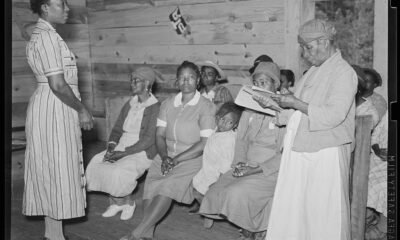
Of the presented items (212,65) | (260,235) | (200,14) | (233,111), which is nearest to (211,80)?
(212,65)

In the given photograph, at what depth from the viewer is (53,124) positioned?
387 cm

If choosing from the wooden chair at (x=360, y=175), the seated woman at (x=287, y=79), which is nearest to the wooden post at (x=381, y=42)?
the seated woman at (x=287, y=79)

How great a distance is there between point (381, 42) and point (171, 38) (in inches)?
109

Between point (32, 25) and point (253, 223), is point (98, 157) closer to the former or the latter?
point (253, 223)

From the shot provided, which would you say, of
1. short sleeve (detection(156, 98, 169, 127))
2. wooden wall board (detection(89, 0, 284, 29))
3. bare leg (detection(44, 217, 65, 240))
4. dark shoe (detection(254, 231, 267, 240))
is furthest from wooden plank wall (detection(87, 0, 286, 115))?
bare leg (detection(44, 217, 65, 240))

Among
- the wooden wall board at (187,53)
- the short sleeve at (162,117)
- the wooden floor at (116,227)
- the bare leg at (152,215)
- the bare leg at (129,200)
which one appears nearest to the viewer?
the bare leg at (152,215)

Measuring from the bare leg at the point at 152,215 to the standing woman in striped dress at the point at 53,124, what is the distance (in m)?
0.52

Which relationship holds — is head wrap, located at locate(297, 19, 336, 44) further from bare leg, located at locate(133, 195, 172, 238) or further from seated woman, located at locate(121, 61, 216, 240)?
bare leg, located at locate(133, 195, 172, 238)

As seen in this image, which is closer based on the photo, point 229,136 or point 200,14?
point 229,136

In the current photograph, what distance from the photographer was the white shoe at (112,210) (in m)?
4.89

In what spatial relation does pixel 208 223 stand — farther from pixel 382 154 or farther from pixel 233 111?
pixel 382 154

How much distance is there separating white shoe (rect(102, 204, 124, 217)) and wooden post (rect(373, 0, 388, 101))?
2742mm

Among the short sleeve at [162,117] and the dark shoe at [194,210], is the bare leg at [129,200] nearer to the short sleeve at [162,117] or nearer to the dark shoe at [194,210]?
the dark shoe at [194,210]

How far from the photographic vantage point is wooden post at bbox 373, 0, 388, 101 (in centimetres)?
481
